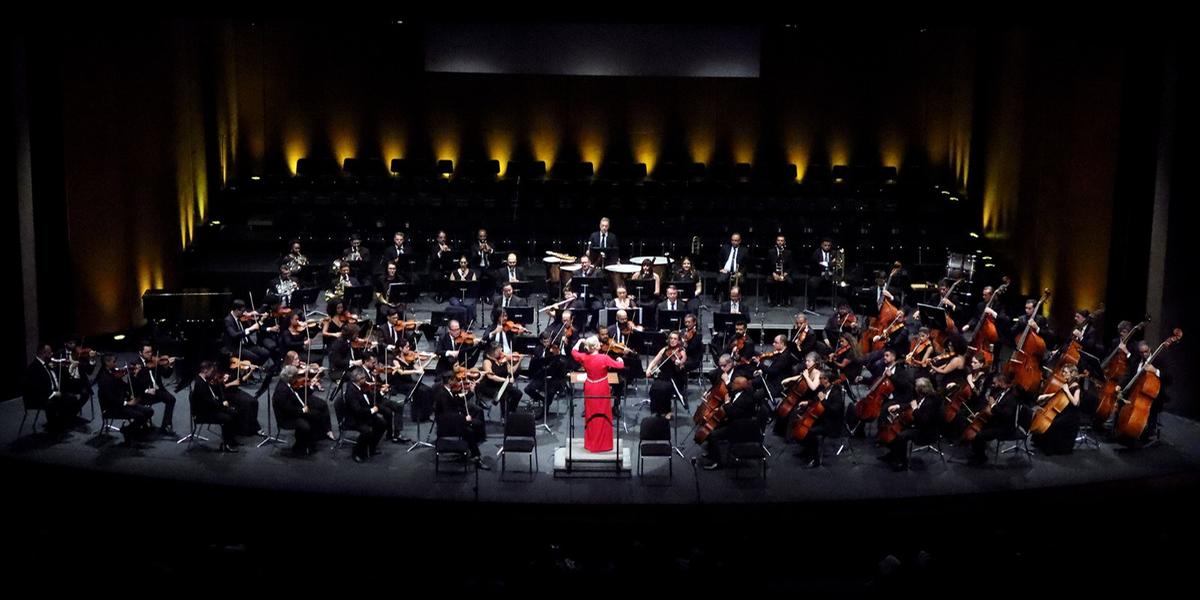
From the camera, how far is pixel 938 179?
20.8m

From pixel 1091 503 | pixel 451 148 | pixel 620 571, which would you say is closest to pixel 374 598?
pixel 620 571

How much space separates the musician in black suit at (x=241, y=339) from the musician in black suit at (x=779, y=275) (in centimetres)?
647

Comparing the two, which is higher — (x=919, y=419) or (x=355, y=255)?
(x=355, y=255)

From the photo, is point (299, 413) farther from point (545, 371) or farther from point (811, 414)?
point (811, 414)

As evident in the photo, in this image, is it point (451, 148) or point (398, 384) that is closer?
point (398, 384)

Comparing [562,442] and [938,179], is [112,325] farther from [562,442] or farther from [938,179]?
[938,179]

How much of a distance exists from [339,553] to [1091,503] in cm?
684

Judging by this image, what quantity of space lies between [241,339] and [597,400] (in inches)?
186

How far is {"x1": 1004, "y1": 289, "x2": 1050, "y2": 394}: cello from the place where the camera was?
12922 millimetres

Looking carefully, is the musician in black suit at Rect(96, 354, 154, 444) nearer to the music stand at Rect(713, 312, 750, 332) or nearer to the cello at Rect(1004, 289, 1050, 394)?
the music stand at Rect(713, 312, 750, 332)

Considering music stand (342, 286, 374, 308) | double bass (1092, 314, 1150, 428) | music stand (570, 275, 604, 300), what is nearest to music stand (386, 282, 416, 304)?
music stand (342, 286, 374, 308)

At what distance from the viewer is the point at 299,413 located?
11727 mm

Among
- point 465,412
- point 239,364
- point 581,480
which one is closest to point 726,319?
point 581,480

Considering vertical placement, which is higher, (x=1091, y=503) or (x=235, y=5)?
(x=235, y=5)
